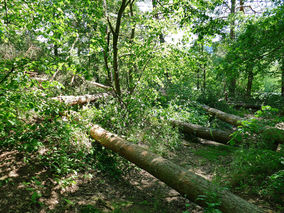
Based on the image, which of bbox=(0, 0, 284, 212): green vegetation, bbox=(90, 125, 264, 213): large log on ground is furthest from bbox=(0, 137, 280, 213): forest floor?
bbox=(90, 125, 264, 213): large log on ground

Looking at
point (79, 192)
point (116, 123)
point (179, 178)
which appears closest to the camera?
point (179, 178)

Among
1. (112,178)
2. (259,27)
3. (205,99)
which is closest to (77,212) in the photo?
(112,178)

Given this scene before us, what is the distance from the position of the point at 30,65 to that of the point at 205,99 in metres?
11.6

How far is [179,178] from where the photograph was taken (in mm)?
3094

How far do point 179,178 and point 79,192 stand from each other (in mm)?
2018

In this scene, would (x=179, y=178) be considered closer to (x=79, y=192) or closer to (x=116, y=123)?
(x=79, y=192)

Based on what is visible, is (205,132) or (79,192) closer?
(79,192)

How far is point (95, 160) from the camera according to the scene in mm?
4402

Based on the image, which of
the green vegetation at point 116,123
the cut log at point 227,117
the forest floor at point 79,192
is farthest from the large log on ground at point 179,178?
the cut log at point 227,117

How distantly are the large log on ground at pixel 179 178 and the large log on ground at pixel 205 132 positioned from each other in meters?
3.86

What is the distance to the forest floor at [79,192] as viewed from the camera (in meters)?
2.69

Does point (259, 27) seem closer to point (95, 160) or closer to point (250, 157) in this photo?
point (250, 157)

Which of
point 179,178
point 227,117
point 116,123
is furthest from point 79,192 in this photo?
point 227,117

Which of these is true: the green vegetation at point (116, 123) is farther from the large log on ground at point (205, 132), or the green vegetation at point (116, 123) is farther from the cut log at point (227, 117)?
Result: the cut log at point (227, 117)
